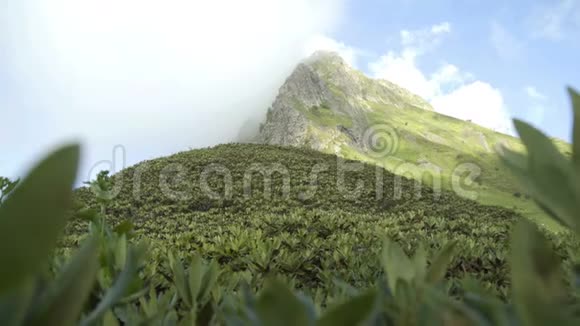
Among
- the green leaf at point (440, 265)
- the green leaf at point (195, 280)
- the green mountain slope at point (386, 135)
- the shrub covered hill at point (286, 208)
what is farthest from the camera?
the green mountain slope at point (386, 135)

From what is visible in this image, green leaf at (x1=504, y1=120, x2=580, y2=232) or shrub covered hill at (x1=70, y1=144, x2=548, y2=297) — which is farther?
shrub covered hill at (x1=70, y1=144, x2=548, y2=297)

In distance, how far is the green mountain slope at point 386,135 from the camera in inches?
2931

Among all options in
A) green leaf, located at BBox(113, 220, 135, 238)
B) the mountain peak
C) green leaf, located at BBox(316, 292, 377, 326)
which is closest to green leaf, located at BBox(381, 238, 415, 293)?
green leaf, located at BBox(316, 292, 377, 326)

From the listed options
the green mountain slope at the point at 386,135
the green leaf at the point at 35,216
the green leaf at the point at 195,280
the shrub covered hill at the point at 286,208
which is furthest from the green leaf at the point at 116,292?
the green mountain slope at the point at 386,135

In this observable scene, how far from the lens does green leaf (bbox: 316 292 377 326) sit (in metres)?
0.44

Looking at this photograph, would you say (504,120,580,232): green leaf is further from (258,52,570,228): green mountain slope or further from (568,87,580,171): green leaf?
(258,52,570,228): green mountain slope

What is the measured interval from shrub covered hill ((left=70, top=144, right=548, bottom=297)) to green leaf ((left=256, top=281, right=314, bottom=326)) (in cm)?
186

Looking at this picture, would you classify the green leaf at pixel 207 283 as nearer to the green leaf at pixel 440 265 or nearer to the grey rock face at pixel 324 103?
the green leaf at pixel 440 265

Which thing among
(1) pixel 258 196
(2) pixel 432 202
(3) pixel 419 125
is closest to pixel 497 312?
(1) pixel 258 196

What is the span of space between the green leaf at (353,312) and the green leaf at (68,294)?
0.81 feet

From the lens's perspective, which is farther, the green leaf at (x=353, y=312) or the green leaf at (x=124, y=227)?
the green leaf at (x=124, y=227)

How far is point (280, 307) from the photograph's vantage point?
0.42 meters

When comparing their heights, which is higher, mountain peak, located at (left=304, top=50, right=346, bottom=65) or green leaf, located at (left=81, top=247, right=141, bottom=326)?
mountain peak, located at (left=304, top=50, right=346, bottom=65)

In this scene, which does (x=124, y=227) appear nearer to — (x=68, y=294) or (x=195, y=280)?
(x=195, y=280)
